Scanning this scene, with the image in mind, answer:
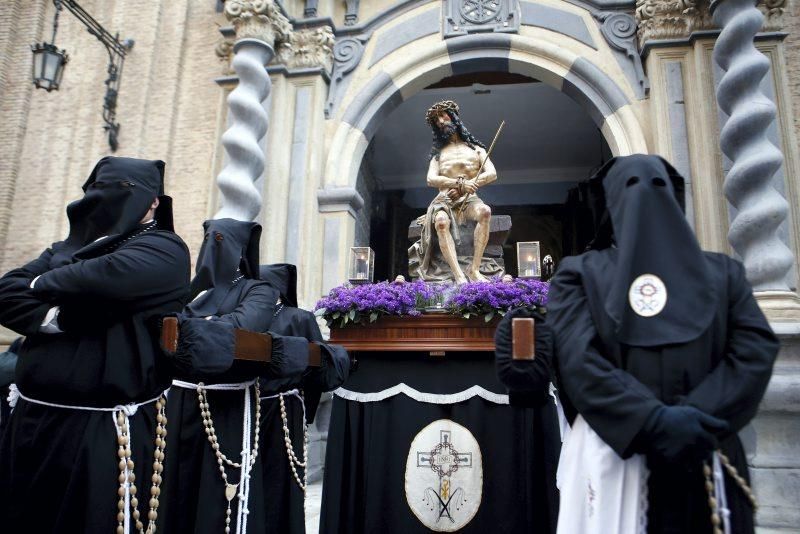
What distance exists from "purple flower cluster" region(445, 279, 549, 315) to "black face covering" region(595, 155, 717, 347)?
1579 mm

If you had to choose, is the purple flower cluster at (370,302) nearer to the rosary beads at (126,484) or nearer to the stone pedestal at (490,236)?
the stone pedestal at (490,236)

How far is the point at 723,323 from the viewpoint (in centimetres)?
208

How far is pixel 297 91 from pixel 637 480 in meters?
7.16

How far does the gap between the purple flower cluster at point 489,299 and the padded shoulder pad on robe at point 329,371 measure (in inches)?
31.3

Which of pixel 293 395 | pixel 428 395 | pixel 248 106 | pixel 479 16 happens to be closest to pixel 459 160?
pixel 428 395

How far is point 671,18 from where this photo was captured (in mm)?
7141

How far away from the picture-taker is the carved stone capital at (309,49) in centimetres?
801

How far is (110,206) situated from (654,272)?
7.41 ft

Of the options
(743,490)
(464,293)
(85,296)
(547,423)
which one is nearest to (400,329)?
(464,293)

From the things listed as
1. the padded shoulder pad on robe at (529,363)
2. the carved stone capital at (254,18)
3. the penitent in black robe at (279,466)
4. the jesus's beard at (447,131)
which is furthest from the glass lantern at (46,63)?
the padded shoulder pad on robe at (529,363)

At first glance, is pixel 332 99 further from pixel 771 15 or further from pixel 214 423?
pixel 214 423

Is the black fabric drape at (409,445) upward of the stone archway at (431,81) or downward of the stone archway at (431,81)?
downward

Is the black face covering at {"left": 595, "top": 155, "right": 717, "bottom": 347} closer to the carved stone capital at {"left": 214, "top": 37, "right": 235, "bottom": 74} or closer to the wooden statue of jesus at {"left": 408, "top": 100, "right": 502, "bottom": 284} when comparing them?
the wooden statue of jesus at {"left": 408, "top": 100, "right": 502, "bottom": 284}

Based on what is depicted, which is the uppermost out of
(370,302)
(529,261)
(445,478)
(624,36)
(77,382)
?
(624,36)
